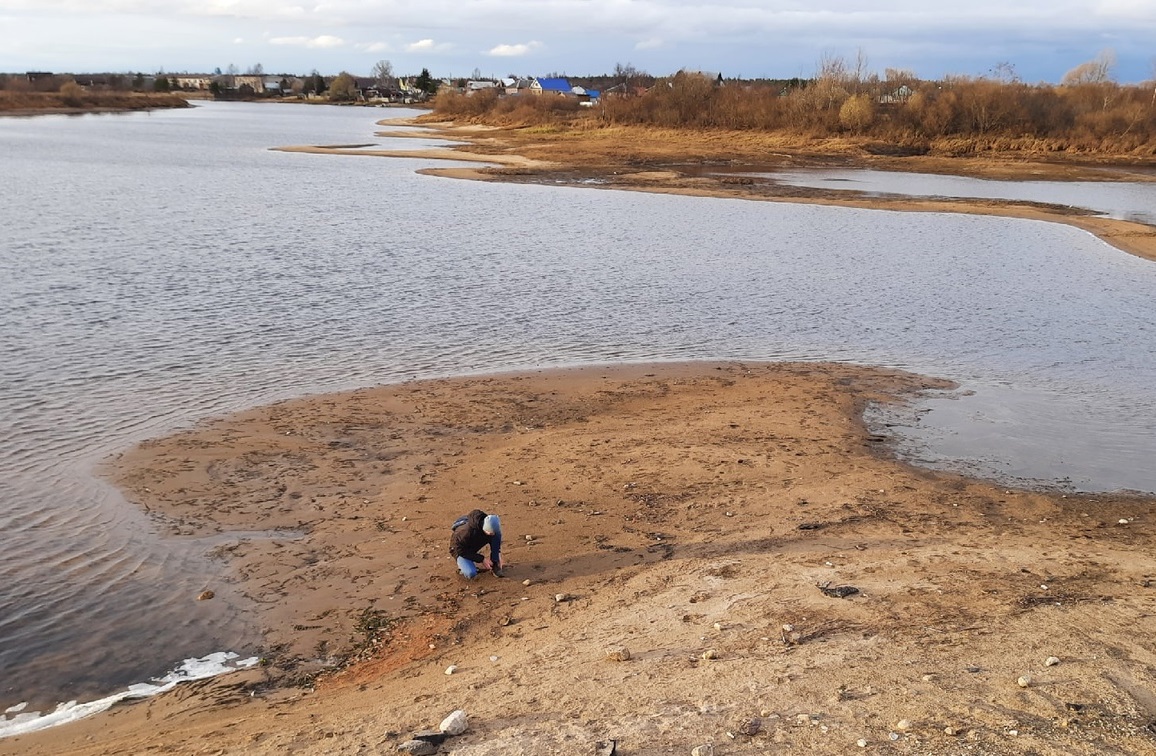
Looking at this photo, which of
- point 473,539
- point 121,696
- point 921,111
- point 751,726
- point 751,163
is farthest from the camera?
point 921,111

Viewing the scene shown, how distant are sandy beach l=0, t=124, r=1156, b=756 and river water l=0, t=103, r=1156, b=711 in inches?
30.3

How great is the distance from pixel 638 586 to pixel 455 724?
2.95 m

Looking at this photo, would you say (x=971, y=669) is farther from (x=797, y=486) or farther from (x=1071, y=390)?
(x=1071, y=390)

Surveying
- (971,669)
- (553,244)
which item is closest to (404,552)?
(971,669)

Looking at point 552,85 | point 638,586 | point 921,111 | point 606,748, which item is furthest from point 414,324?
point 552,85

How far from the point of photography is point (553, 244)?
29.7 meters

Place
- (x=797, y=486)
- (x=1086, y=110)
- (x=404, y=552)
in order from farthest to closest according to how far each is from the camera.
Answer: (x=1086, y=110) → (x=797, y=486) → (x=404, y=552)

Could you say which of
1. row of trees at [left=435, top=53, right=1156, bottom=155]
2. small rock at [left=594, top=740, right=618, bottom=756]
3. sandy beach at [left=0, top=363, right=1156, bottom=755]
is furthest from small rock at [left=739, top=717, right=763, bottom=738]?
row of trees at [left=435, top=53, right=1156, bottom=155]

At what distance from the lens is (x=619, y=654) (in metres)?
6.93

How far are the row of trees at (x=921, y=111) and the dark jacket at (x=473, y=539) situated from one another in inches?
2693

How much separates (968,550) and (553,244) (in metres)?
21.9

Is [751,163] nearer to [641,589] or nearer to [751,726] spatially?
[641,589]

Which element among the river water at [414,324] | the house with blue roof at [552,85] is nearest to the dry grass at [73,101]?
the house with blue roof at [552,85]

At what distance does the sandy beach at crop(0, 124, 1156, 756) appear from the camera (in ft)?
19.8
